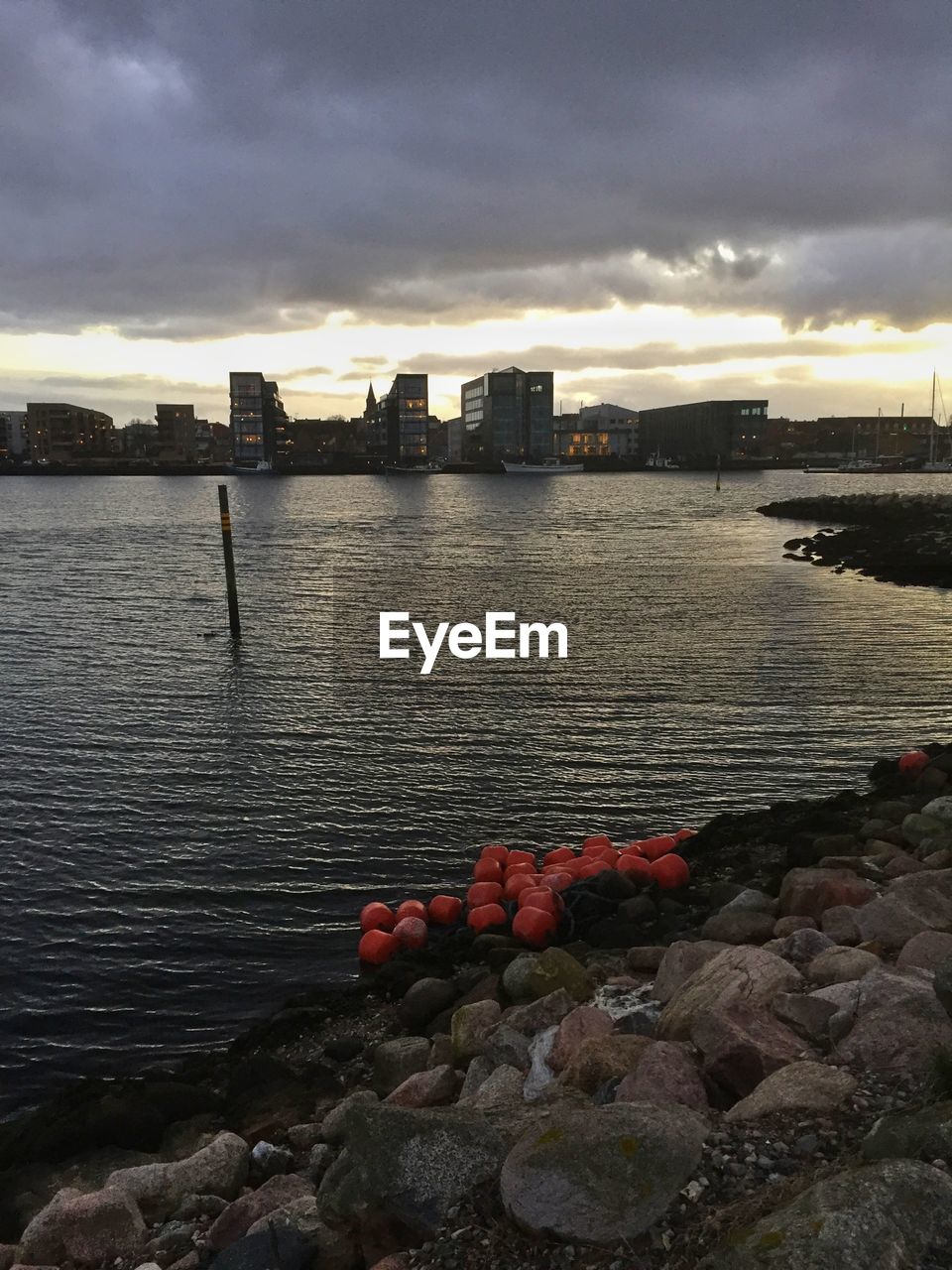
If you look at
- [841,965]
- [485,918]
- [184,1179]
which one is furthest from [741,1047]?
[485,918]

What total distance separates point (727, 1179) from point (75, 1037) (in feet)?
25.8

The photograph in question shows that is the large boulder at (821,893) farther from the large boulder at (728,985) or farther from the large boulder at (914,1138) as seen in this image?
the large boulder at (914,1138)

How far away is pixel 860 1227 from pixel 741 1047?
2.30 meters

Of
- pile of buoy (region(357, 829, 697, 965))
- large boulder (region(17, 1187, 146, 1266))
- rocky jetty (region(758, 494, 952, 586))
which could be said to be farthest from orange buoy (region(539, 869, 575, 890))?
rocky jetty (region(758, 494, 952, 586))

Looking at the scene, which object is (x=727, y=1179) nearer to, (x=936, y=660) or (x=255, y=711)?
(x=255, y=711)

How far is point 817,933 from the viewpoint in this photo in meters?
8.84

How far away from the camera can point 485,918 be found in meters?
12.0

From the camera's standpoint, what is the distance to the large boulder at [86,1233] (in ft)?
20.0

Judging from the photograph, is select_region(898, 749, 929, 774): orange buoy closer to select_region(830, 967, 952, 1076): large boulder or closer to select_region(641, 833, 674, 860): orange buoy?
select_region(641, 833, 674, 860): orange buoy

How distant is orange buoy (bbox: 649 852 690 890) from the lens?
41.5 ft

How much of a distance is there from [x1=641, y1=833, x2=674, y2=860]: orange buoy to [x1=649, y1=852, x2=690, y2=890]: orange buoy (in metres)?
0.81

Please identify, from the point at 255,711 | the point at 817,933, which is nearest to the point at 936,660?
the point at 255,711

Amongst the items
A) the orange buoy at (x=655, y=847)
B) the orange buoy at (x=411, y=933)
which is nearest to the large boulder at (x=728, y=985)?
the orange buoy at (x=411, y=933)

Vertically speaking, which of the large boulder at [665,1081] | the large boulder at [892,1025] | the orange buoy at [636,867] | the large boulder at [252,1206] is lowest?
the orange buoy at [636,867]
